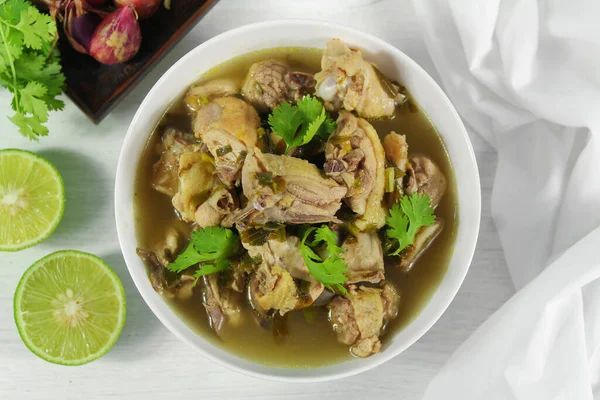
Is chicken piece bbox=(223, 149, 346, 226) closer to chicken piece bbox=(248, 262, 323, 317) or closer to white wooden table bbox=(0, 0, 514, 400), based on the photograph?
chicken piece bbox=(248, 262, 323, 317)

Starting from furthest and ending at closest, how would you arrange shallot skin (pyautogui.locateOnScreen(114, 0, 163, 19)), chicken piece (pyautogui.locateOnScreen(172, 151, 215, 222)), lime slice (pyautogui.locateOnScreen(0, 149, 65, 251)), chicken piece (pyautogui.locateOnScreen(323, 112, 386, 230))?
lime slice (pyautogui.locateOnScreen(0, 149, 65, 251)), shallot skin (pyautogui.locateOnScreen(114, 0, 163, 19)), chicken piece (pyautogui.locateOnScreen(172, 151, 215, 222)), chicken piece (pyautogui.locateOnScreen(323, 112, 386, 230))

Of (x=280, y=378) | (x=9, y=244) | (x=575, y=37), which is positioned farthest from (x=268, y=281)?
(x=575, y=37)

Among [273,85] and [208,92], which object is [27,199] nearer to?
[208,92]

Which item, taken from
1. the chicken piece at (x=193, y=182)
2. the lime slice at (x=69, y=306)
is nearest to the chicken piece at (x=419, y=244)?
the chicken piece at (x=193, y=182)

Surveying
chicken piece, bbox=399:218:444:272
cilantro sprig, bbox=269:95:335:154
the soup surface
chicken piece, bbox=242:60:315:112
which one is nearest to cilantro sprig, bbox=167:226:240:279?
the soup surface

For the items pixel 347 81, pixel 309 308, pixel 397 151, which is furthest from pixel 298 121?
pixel 309 308

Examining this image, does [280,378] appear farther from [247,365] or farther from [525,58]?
[525,58]

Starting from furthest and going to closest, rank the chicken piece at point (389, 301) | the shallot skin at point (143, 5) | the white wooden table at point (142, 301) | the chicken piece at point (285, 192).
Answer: the white wooden table at point (142, 301)
the shallot skin at point (143, 5)
the chicken piece at point (389, 301)
the chicken piece at point (285, 192)

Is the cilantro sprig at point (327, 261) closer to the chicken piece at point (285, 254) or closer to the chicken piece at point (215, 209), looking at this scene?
the chicken piece at point (285, 254)
